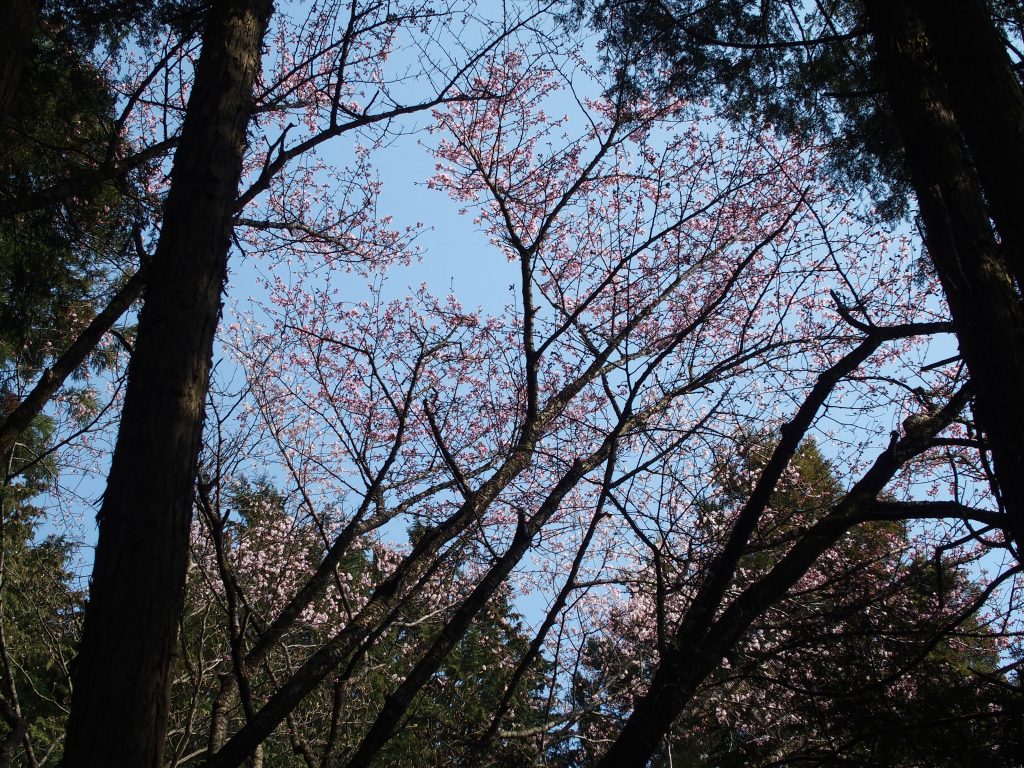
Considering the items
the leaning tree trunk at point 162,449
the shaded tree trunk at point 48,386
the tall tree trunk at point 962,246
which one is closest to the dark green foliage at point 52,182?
the shaded tree trunk at point 48,386

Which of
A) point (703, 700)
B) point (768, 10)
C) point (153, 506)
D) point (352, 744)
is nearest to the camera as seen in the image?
point (153, 506)

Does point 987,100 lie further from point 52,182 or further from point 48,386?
point 52,182

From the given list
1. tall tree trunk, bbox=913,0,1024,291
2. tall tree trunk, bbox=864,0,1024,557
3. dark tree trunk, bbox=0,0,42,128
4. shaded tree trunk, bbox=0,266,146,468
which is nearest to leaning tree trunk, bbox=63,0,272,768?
dark tree trunk, bbox=0,0,42,128

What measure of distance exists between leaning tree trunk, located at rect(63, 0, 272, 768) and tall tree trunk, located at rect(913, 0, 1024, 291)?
3.25 m

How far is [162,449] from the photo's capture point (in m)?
2.73

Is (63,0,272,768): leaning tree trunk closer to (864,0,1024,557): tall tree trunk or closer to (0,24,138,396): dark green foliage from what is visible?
(0,24,138,396): dark green foliage

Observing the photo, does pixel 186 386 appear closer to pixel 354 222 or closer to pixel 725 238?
pixel 354 222

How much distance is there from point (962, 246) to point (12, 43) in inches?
171

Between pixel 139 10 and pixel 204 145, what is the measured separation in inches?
116

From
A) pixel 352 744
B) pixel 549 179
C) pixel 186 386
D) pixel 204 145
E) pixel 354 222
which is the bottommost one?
pixel 352 744

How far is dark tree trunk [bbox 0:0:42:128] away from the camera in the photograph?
3.49 m

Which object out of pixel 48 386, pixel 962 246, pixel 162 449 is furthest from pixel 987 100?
pixel 48 386

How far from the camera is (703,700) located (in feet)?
14.1

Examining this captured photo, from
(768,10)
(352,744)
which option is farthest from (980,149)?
(352,744)
